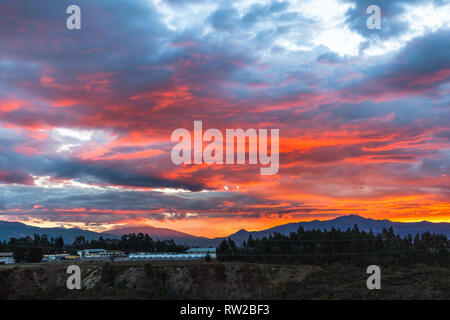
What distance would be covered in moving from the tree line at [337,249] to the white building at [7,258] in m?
74.1

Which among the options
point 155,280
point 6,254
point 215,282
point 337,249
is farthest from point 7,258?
point 337,249

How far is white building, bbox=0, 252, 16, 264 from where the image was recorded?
566 ft

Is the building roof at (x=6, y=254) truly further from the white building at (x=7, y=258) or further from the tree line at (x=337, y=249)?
the tree line at (x=337, y=249)

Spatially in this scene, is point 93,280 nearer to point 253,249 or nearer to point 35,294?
point 35,294

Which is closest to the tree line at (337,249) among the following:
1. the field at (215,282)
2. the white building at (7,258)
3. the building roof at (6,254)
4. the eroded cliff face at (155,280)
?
the field at (215,282)

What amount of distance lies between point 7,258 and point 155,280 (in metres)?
80.5

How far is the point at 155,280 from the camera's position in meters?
130

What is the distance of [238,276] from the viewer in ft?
454

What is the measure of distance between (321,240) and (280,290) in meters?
53.4

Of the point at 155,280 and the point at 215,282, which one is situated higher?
the point at 155,280

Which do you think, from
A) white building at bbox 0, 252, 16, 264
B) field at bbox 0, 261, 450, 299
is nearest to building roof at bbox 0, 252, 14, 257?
white building at bbox 0, 252, 16, 264

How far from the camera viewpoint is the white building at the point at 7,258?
172 m

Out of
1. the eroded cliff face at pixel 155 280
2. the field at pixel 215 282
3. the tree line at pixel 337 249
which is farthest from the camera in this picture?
the tree line at pixel 337 249

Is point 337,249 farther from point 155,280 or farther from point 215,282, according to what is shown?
point 155,280
